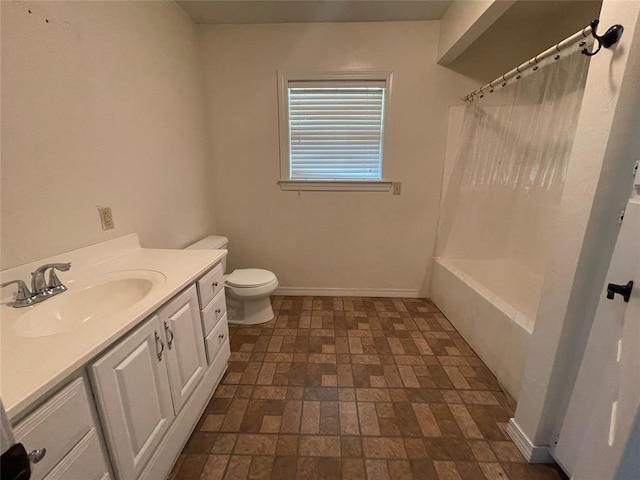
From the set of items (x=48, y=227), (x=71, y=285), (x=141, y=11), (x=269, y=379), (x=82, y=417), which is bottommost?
(x=269, y=379)

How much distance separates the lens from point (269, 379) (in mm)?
1727

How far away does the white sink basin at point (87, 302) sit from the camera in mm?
955

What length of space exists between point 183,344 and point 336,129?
7.11 feet

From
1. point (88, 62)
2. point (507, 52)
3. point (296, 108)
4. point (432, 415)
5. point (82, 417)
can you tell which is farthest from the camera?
point (296, 108)

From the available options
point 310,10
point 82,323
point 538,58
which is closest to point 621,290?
point 538,58

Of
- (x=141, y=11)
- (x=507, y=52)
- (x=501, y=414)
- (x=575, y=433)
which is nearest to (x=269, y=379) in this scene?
(x=501, y=414)

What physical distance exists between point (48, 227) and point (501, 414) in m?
2.36

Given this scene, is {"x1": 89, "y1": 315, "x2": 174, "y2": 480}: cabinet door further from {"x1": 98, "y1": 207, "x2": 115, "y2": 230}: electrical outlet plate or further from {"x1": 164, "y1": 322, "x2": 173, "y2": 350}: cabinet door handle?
{"x1": 98, "y1": 207, "x2": 115, "y2": 230}: electrical outlet plate

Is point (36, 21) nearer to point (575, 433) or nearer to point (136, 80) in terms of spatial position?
point (136, 80)

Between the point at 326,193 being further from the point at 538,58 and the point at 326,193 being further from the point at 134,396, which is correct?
the point at 134,396

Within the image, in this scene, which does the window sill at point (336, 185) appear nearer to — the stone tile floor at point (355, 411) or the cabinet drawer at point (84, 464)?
the stone tile floor at point (355, 411)

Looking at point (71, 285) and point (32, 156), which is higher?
point (32, 156)

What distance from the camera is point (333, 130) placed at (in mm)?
2590

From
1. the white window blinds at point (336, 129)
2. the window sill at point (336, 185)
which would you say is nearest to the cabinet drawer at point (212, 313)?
the window sill at point (336, 185)
